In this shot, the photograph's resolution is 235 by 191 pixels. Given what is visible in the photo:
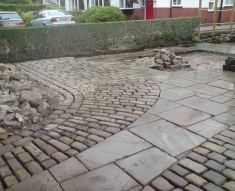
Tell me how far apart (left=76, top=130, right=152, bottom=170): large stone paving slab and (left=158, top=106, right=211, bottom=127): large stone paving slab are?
2.58 ft

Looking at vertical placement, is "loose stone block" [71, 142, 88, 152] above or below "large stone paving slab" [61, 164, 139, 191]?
above

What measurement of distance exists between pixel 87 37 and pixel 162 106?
21.7 ft

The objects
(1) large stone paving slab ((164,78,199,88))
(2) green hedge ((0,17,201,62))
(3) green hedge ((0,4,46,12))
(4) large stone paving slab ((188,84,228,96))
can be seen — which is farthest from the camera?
(3) green hedge ((0,4,46,12))

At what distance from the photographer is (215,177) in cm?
224

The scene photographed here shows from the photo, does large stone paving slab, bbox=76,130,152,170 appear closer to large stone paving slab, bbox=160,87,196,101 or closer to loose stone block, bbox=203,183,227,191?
loose stone block, bbox=203,183,227,191

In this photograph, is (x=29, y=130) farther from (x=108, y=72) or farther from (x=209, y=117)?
(x=108, y=72)

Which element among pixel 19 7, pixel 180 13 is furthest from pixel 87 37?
pixel 19 7

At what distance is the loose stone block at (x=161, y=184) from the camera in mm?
2129

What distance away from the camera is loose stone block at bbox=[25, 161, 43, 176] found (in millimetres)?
2393

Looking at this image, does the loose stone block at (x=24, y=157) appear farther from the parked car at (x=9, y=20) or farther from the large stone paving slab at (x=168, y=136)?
the parked car at (x=9, y=20)

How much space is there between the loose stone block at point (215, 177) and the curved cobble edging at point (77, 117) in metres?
1.28

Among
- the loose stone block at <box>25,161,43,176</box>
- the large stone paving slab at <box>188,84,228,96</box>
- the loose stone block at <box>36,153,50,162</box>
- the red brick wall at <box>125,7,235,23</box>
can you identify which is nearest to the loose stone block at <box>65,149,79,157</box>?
the loose stone block at <box>36,153,50,162</box>

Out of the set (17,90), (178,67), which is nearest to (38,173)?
(17,90)

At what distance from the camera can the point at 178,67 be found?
7.14 metres
